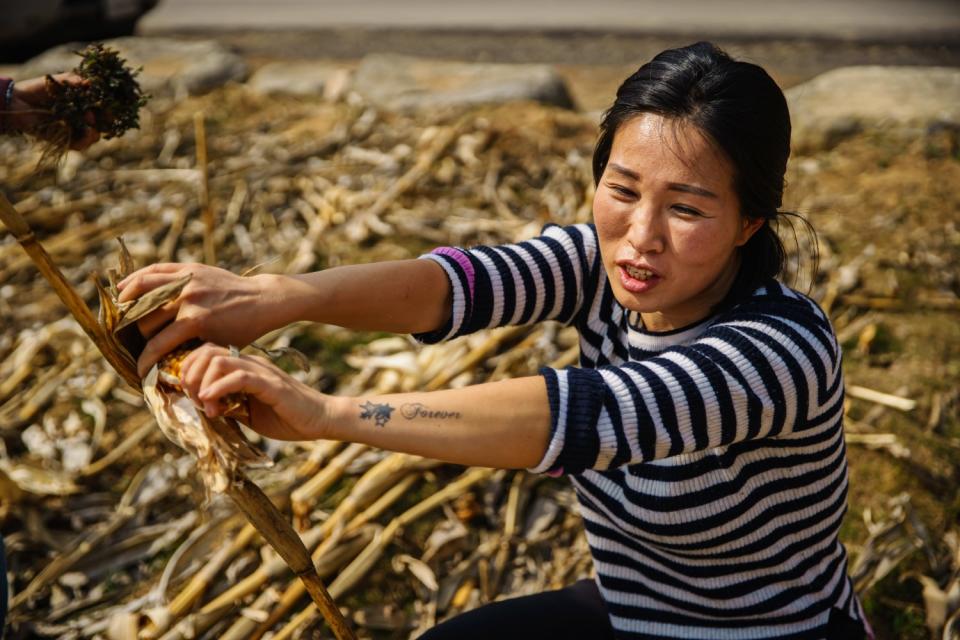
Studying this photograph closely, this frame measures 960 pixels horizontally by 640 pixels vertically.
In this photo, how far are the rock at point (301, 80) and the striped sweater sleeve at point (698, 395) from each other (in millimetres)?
4269

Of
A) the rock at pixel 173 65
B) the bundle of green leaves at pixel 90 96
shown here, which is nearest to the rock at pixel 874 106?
the rock at pixel 173 65

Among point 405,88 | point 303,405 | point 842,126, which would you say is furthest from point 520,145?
point 303,405

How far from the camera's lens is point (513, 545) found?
2.66 m

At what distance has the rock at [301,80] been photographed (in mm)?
5488

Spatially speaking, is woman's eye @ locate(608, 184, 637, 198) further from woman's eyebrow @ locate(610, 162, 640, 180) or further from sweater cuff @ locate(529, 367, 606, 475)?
sweater cuff @ locate(529, 367, 606, 475)

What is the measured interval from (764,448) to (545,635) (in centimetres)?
63

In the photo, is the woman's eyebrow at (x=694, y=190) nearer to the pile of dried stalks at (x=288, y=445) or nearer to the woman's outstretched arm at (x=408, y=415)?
the woman's outstretched arm at (x=408, y=415)

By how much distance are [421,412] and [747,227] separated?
2.18ft

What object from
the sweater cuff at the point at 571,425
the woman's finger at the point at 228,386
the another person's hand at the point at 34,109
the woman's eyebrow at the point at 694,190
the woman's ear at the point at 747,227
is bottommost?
the sweater cuff at the point at 571,425

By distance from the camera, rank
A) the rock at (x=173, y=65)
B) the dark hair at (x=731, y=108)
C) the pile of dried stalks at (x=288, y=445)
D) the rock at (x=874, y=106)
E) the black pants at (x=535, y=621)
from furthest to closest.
→ 1. the rock at (x=173, y=65)
2. the rock at (x=874, y=106)
3. the pile of dried stalks at (x=288, y=445)
4. the black pants at (x=535, y=621)
5. the dark hair at (x=731, y=108)

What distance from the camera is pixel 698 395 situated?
1.44 m

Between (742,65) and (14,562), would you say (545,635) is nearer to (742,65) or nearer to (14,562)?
(742,65)

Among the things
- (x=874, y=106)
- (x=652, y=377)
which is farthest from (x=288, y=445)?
(x=874, y=106)

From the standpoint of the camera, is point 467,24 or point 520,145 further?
point 467,24
